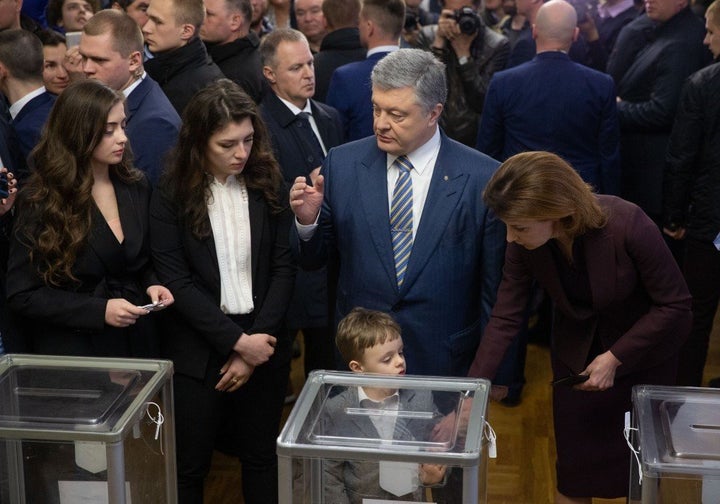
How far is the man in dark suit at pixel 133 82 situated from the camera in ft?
10.7

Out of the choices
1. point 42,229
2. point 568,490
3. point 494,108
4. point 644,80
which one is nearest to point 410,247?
point 568,490

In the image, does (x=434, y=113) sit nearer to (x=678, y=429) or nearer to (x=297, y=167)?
(x=297, y=167)

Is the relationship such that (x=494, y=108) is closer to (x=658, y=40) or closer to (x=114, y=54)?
(x=658, y=40)

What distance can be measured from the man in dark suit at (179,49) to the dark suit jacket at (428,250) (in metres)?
1.07

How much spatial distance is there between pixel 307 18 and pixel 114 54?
2.30 m

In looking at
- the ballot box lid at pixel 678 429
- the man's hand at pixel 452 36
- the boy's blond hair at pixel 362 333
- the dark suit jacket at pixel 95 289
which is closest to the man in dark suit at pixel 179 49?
the dark suit jacket at pixel 95 289

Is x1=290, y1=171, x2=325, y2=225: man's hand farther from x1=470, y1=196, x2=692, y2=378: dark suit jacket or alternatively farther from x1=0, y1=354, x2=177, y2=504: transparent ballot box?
x1=0, y1=354, x2=177, y2=504: transparent ballot box

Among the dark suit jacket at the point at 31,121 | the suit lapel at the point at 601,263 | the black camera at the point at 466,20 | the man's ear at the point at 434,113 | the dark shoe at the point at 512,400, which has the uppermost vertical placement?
the black camera at the point at 466,20

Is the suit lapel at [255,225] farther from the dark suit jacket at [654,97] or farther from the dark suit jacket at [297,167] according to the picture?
the dark suit jacket at [654,97]

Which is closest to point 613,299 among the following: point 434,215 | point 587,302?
point 587,302

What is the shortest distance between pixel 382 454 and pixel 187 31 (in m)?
2.45

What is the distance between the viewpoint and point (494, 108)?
450cm

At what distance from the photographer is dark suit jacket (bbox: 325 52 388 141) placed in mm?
4371

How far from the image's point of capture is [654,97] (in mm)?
4715
